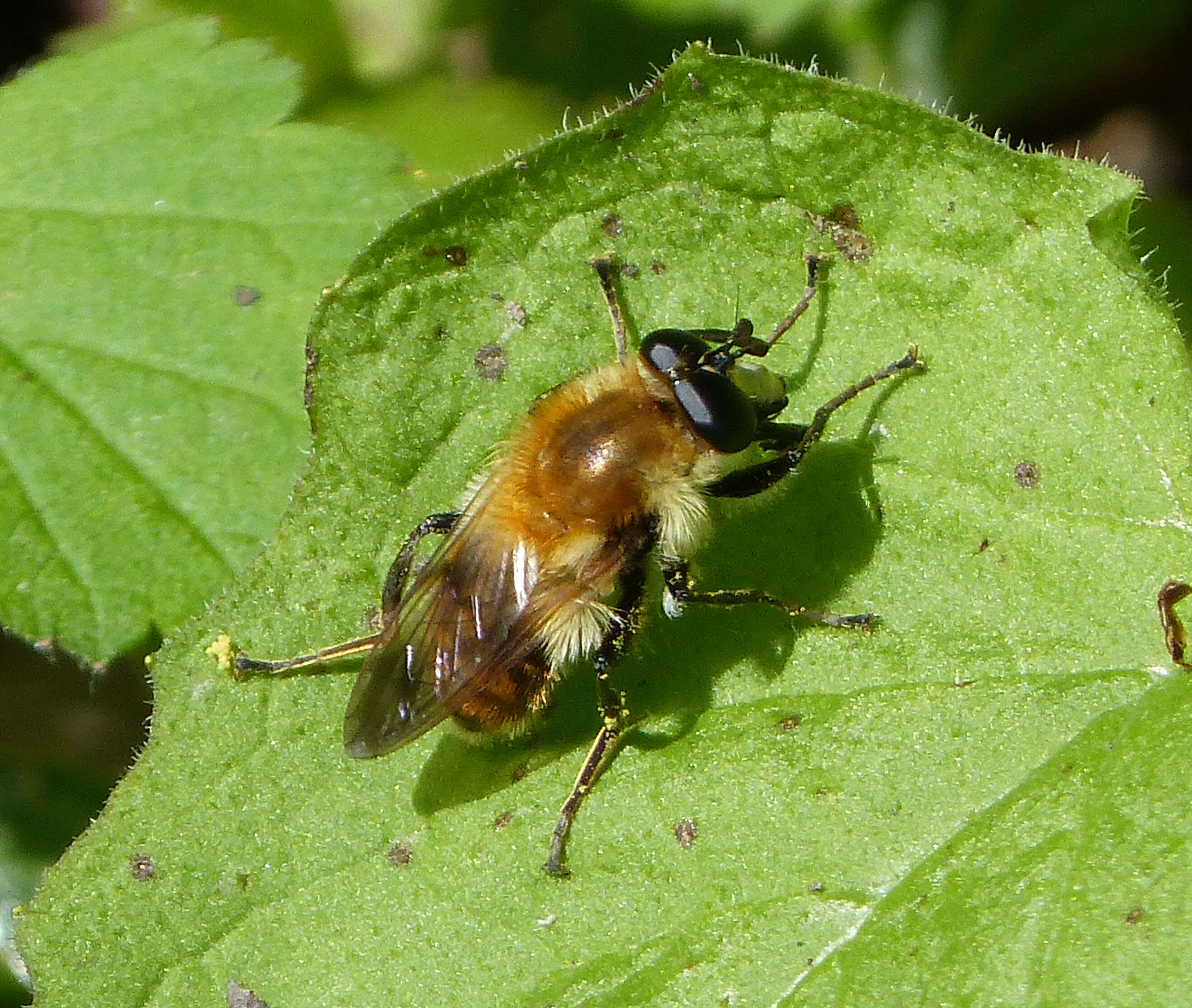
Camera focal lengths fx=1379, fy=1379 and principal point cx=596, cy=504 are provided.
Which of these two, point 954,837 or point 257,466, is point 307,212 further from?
point 954,837

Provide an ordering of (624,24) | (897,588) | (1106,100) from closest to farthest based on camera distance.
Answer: (897,588), (624,24), (1106,100)

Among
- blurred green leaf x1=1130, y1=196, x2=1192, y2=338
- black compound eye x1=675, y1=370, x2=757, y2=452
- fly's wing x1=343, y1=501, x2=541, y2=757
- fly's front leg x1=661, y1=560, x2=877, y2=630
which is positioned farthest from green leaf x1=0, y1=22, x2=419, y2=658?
blurred green leaf x1=1130, y1=196, x2=1192, y2=338

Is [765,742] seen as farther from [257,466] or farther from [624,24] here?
[624,24]

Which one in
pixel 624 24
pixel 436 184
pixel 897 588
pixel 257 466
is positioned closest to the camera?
pixel 897 588

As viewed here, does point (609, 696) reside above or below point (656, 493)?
below

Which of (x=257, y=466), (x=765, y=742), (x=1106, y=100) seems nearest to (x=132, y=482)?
(x=257, y=466)

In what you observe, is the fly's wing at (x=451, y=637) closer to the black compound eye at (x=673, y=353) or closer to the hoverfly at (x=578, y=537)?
the hoverfly at (x=578, y=537)

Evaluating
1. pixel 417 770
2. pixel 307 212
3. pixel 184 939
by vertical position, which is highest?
pixel 307 212

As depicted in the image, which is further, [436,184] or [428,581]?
[436,184]
